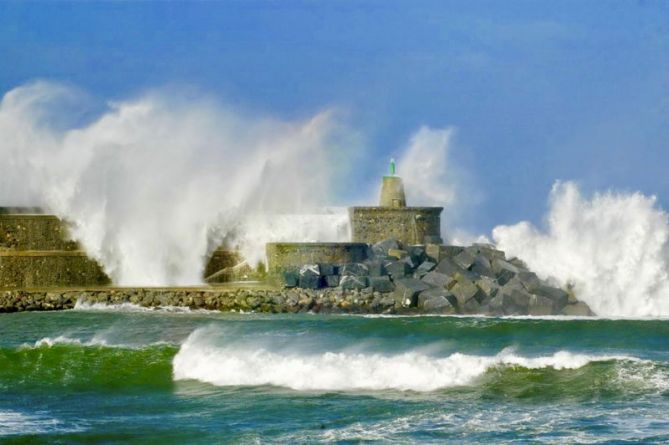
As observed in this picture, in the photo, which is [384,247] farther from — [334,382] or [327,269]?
[334,382]

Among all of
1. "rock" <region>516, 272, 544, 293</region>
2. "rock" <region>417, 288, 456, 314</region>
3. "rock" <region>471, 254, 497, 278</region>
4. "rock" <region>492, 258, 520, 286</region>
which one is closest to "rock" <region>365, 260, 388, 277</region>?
"rock" <region>417, 288, 456, 314</region>

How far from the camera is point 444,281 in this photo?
24.2 metres

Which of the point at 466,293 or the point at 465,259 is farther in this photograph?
the point at 465,259

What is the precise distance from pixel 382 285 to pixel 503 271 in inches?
105

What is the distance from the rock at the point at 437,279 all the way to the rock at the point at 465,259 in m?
0.65

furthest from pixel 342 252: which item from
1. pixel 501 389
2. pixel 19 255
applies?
pixel 501 389

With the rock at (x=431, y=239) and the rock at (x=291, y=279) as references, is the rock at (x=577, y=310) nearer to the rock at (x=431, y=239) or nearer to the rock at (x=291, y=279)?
the rock at (x=431, y=239)

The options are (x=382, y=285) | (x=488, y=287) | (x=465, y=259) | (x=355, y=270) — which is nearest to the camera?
(x=488, y=287)

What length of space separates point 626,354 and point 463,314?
7380 millimetres

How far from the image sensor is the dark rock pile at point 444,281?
76.5 ft

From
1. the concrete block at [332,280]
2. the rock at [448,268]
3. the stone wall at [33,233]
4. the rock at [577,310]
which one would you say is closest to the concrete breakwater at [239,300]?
the rock at [577,310]

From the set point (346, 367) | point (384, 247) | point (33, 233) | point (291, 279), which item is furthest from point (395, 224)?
point (346, 367)

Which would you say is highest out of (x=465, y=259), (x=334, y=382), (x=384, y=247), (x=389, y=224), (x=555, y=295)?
(x=389, y=224)

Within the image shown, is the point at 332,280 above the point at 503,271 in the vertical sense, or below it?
below
